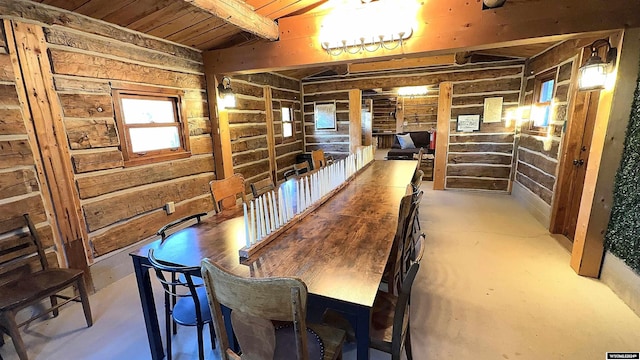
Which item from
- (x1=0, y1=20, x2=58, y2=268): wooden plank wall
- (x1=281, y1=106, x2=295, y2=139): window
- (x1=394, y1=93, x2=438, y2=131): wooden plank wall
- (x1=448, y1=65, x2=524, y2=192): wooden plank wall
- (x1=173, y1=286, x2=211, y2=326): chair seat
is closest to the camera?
(x1=173, y1=286, x2=211, y2=326): chair seat

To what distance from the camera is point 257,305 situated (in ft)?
3.11

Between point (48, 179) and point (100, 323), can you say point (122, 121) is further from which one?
point (100, 323)

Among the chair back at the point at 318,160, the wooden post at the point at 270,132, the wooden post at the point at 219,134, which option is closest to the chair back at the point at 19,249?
the wooden post at the point at 219,134

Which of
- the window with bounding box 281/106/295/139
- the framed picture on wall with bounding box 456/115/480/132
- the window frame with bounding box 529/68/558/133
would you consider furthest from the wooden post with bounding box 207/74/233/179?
the window frame with bounding box 529/68/558/133

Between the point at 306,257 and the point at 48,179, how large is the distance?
2270 millimetres

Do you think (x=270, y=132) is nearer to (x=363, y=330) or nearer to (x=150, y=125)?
(x=150, y=125)

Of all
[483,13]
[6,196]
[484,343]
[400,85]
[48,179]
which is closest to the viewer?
[484,343]

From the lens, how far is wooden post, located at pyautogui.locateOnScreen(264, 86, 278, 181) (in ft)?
16.9

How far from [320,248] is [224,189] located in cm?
129

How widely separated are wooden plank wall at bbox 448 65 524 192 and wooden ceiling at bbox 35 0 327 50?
11.7 feet

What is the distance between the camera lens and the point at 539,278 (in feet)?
8.55

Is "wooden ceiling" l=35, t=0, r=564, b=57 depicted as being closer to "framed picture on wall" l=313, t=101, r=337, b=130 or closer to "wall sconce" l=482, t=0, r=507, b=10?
"wall sconce" l=482, t=0, r=507, b=10

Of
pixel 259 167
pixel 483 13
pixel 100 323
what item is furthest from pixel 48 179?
pixel 483 13

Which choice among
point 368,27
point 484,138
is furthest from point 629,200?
point 484,138
